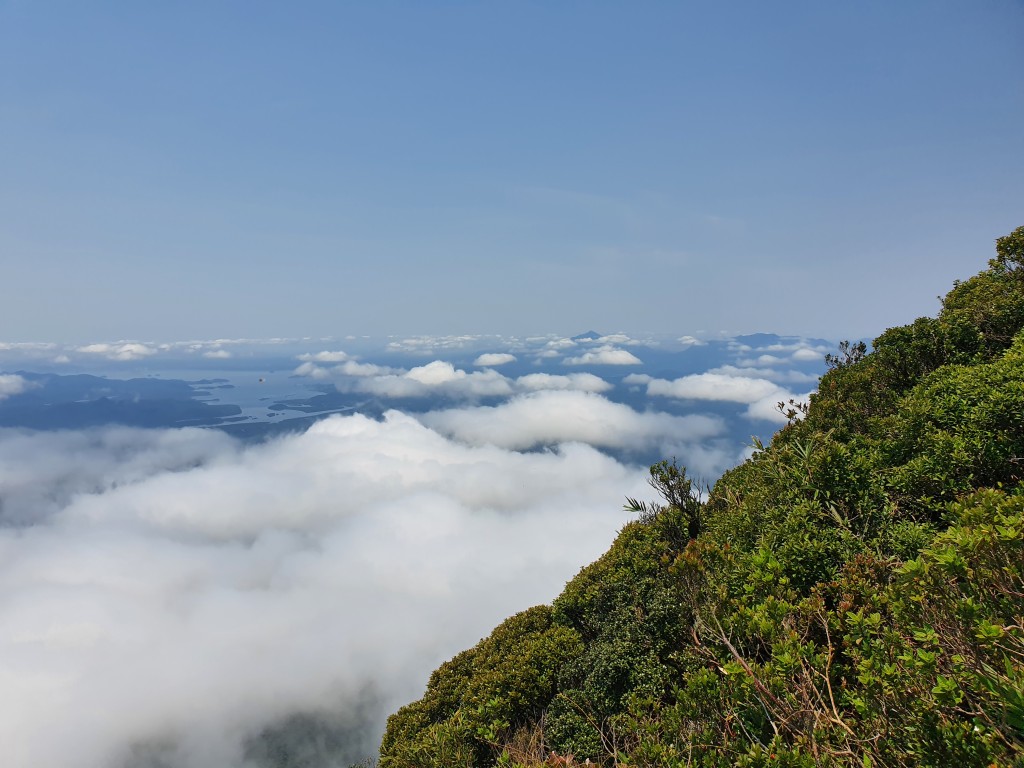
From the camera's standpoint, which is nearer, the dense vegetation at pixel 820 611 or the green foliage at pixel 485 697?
the dense vegetation at pixel 820 611

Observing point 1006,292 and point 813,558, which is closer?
point 813,558

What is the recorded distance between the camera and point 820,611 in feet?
19.5

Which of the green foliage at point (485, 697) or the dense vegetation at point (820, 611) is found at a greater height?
the dense vegetation at point (820, 611)

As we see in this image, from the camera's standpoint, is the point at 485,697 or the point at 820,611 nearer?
the point at 820,611

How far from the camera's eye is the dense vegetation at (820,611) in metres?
3.96

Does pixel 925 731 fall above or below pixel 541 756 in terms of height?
above

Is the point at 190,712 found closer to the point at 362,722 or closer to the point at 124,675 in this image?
the point at 124,675

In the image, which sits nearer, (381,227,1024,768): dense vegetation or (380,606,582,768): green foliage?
(381,227,1024,768): dense vegetation

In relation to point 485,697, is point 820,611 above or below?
above

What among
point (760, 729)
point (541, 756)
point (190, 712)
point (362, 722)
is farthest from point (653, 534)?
point (190, 712)

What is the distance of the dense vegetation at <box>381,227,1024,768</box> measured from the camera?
396 cm

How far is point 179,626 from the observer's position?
613 ft

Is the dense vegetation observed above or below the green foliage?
above

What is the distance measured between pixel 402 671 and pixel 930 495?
554ft
